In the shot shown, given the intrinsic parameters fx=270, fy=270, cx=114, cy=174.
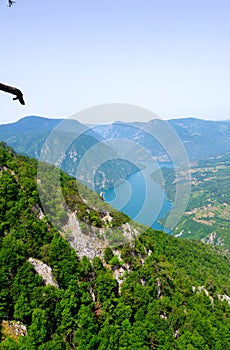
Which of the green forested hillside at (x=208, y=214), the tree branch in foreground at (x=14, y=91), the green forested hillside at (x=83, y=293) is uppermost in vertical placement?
the tree branch in foreground at (x=14, y=91)

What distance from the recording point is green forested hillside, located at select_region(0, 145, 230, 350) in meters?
18.5

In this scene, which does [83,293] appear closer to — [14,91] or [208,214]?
[14,91]

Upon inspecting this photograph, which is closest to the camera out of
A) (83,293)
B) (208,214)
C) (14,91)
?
(14,91)

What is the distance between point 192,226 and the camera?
5103 inches

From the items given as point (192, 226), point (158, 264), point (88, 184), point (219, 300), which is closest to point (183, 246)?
point (219, 300)

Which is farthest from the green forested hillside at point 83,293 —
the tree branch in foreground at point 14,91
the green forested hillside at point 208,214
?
the green forested hillside at point 208,214

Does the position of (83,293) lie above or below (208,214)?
above

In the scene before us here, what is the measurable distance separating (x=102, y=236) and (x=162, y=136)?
14223mm

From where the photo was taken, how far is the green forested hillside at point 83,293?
18.5 metres

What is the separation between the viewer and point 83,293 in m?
21.3

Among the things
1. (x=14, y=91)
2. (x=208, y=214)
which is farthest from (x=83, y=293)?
(x=208, y=214)

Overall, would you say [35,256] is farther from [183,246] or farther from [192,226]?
[192,226]

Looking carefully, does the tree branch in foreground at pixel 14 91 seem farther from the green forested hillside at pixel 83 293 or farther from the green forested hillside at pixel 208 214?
the green forested hillside at pixel 208 214

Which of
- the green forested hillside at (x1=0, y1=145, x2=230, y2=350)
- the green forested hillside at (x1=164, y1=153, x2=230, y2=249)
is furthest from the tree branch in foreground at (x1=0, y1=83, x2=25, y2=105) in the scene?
the green forested hillside at (x1=164, y1=153, x2=230, y2=249)
